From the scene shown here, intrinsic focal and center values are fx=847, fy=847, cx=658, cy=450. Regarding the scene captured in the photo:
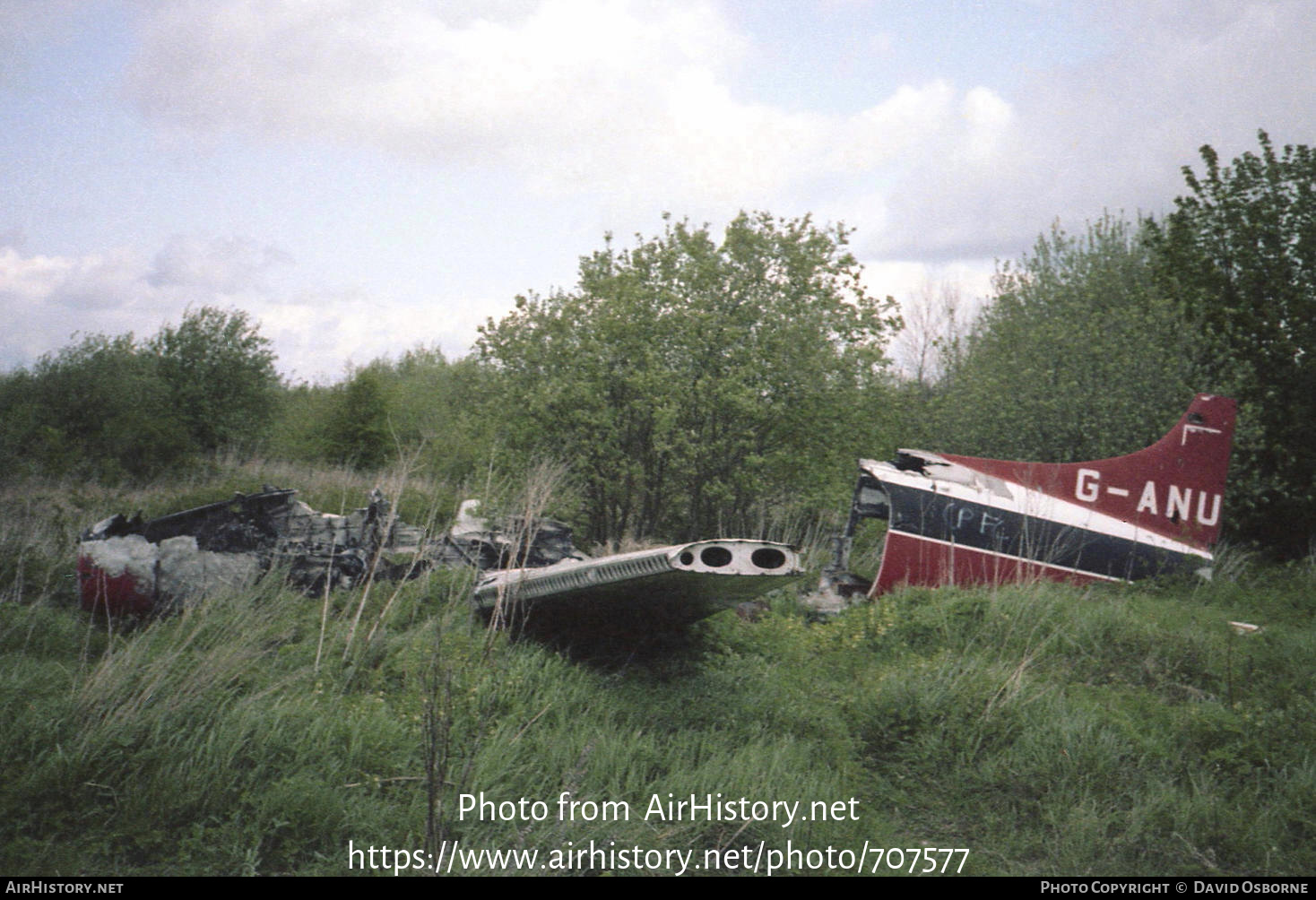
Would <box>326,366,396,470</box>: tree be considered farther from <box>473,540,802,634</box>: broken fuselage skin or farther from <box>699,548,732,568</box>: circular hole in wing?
<box>699,548,732,568</box>: circular hole in wing

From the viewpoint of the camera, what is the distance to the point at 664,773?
4.75 metres

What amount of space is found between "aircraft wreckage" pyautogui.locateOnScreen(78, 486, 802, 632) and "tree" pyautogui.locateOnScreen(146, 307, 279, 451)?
22979mm

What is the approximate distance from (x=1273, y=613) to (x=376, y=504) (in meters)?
9.59

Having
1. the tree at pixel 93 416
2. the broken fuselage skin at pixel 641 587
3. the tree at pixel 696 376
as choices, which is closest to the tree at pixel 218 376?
the tree at pixel 93 416

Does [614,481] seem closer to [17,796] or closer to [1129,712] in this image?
[1129,712]

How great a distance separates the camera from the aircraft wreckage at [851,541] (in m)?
6.37

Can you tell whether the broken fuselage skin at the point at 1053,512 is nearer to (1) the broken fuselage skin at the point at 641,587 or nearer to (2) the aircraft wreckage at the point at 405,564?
(2) the aircraft wreckage at the point at 405,564

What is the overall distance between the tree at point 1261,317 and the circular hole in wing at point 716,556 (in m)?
11.7

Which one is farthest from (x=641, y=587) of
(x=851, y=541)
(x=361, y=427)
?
(x=361, y=427)

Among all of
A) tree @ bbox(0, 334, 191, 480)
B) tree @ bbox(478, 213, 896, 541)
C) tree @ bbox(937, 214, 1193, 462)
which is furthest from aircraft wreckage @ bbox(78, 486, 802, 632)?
tree @ bbox(0, 334, 191, 480)

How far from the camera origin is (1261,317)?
44.7ft

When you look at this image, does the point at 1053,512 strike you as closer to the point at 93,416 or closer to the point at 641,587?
the point at 641,587

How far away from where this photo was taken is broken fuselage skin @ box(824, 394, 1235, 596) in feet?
30.1
